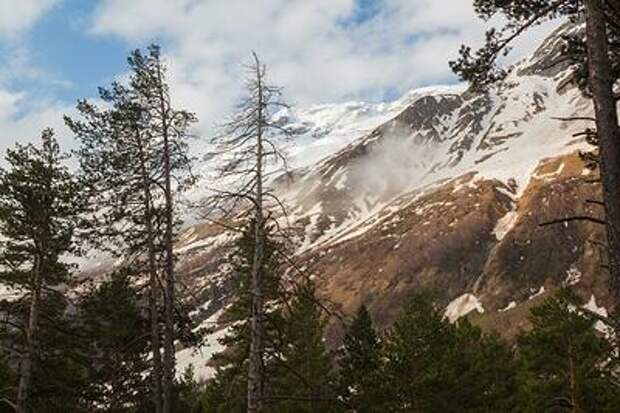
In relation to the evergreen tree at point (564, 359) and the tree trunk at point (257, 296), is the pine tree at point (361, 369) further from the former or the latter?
the tree trunk at point (257, 296)

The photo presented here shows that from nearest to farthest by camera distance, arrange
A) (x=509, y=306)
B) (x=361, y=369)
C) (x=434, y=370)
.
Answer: (x=434, y=370) < (x=361, y=369) < (x=509, y=306)

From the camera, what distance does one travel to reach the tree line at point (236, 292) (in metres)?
14.1

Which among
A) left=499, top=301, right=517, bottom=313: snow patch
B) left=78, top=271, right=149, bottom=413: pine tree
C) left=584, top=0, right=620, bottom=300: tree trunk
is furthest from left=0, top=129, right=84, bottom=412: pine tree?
left=499, top=301, right=517, bottom=313: snow patch

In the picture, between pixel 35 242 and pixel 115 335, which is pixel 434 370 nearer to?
pixel 115 335

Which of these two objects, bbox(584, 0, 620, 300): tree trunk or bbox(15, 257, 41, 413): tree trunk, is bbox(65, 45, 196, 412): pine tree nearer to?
bbox(15, 257, 41, 413): tree trunk

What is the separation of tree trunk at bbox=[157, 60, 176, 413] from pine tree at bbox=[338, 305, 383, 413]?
319 inches

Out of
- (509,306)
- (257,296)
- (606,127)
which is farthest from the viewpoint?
(509,306)

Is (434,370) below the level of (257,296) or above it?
below

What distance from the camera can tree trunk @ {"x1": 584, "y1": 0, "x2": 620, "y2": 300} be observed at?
10.1 metres

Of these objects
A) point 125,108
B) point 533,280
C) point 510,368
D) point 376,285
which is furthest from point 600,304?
point 125,108

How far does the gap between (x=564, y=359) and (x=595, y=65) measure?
71.8 ft

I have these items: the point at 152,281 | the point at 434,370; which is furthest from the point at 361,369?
the point at 152,281

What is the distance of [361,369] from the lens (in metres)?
35.7

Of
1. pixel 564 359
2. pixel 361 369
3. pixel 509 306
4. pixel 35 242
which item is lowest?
pixel 509 306
